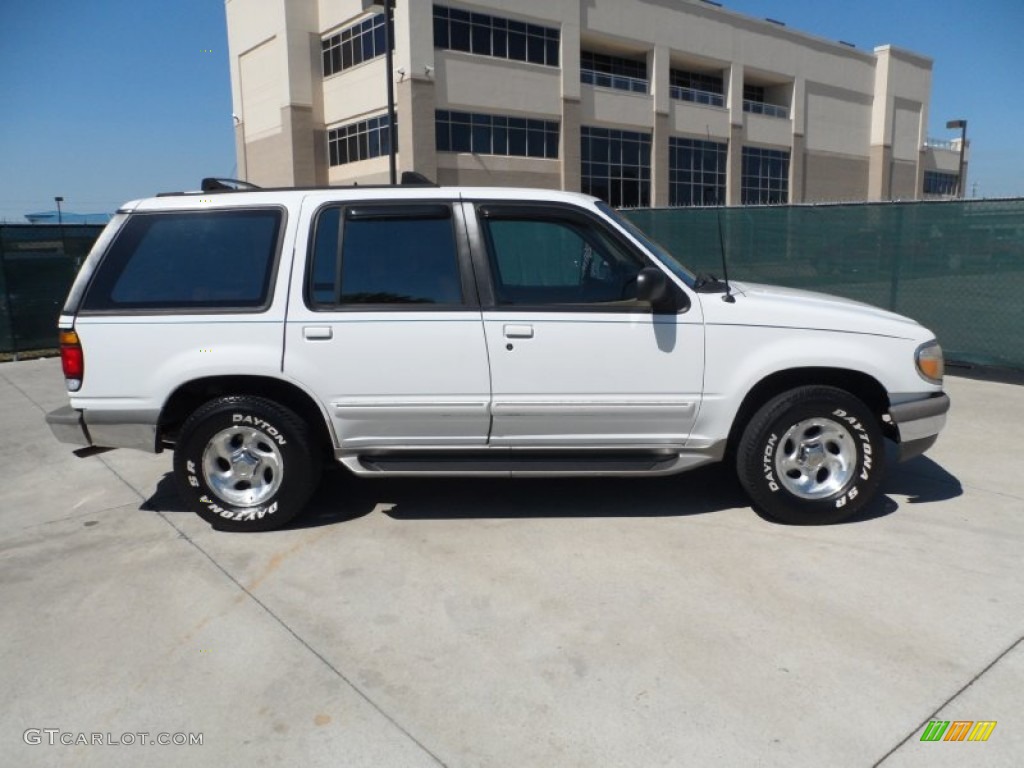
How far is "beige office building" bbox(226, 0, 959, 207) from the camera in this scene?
34969 mm

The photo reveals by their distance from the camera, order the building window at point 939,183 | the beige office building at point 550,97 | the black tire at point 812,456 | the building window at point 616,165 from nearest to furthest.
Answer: the black tire at point 812,456 < the beige office building at point 550,97 < the building window at point 616,165 < the building window at point 939,183

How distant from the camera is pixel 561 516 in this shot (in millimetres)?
4934

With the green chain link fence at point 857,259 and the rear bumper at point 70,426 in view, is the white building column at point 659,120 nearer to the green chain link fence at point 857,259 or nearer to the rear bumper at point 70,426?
the green chain link fence at point 857,259

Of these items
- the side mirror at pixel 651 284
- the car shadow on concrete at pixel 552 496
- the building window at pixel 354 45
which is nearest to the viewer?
the side mirror at pixel 651 284

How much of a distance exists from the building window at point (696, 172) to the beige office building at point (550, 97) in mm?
105

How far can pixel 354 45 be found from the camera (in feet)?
121

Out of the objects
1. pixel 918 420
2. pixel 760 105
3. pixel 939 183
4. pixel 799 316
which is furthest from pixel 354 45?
pixel 939 183

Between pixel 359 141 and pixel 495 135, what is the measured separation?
21.7 ft

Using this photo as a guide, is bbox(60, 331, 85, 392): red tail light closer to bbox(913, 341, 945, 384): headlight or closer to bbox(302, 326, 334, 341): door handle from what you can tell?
bbox(302, 326, 334, 341): door handle

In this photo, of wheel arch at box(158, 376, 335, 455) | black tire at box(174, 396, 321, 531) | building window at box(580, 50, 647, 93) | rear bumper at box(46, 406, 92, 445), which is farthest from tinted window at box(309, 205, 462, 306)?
building window at box(580, 50, 647, 93)

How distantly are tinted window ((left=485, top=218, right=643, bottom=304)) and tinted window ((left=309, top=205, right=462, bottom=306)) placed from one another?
0.28 m

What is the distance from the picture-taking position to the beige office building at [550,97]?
115 ft

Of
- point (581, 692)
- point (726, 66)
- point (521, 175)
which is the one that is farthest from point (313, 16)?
point (581, 692)

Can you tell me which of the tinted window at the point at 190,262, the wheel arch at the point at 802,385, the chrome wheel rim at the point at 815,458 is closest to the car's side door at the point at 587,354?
the wheel arch at the point at 802,385
